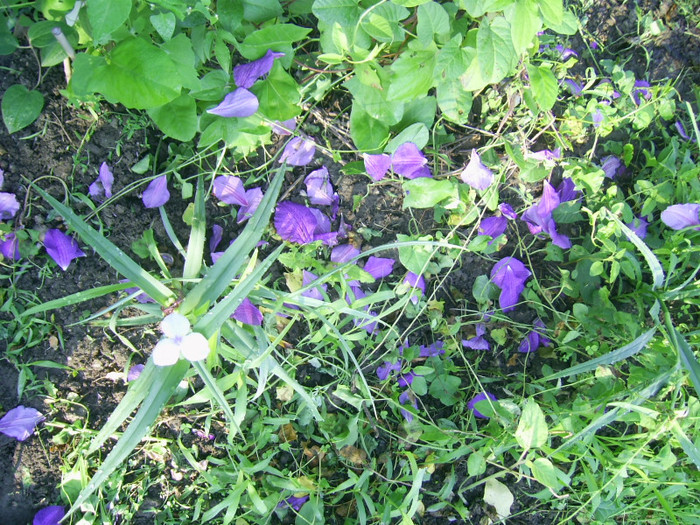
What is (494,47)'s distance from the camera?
1.04 metres

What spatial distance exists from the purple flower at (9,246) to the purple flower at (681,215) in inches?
61.0

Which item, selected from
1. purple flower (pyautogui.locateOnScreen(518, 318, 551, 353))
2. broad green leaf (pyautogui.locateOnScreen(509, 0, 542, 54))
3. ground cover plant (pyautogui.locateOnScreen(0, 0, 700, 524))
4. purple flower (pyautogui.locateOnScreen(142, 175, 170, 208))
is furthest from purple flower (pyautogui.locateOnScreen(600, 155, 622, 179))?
purple flower (pyautogui.locateOnScreen(142, 175, 170, 208))

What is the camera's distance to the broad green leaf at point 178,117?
3.73 ft

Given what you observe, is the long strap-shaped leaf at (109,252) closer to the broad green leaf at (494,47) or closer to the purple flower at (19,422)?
the purple flower at (19,422)

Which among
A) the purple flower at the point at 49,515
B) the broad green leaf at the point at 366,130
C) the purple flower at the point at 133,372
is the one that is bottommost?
the purple flower at the point at 49,515

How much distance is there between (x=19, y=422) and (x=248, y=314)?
1.99 feet

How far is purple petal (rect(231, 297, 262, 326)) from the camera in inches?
45.7

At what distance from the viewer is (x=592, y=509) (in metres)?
1.30

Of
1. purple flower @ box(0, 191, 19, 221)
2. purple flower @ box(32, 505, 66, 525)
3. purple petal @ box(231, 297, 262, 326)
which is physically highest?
purple flower @ box(0, 191, 19, 221)

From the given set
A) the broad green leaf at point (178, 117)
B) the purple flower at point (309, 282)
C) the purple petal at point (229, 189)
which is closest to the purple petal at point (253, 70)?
the broad green leaf at point (178, 117)

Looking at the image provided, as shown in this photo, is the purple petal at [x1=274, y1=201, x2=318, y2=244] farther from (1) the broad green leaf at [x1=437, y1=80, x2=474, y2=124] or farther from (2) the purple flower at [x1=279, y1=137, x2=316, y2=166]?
(1) the broad green leaf at [x1=437, y1=80, x2=474, y2=124]

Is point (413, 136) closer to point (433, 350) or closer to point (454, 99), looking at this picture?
point (454, 99)

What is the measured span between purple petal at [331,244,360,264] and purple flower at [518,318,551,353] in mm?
503

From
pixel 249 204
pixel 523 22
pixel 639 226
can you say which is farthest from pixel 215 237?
pixel 639 226
